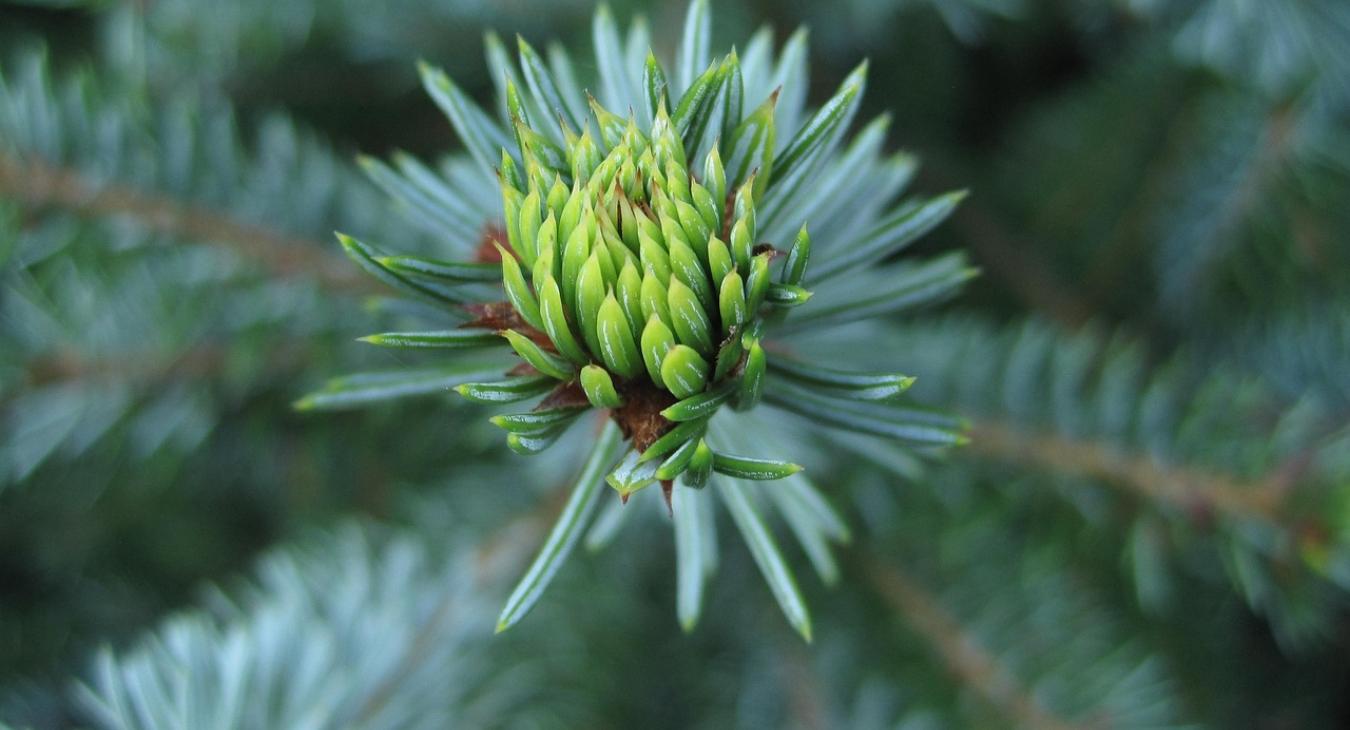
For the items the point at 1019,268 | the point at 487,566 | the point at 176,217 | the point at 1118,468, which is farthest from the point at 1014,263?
the point at 176,217

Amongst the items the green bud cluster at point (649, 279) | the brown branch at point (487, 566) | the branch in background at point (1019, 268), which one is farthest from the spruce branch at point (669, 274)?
the branch in background at point (1019, 268)

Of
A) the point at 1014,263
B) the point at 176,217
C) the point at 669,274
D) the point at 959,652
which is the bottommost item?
the point at 959,652

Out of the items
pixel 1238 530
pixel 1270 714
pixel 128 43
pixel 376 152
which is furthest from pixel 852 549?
pixel 128 43

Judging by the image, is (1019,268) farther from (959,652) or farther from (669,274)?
(669,274)

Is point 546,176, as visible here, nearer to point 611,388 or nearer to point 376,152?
point 611,388

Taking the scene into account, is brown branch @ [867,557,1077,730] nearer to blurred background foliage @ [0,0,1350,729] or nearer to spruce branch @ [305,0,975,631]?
blurred background foliage @ [0,0,1350,729]

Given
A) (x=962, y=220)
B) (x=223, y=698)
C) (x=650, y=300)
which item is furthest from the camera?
(x=962, y=220)

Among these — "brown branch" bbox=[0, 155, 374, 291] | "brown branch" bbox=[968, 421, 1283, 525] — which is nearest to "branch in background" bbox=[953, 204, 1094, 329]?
"brown branch" bbox=[968, 421, 1283, 525]
